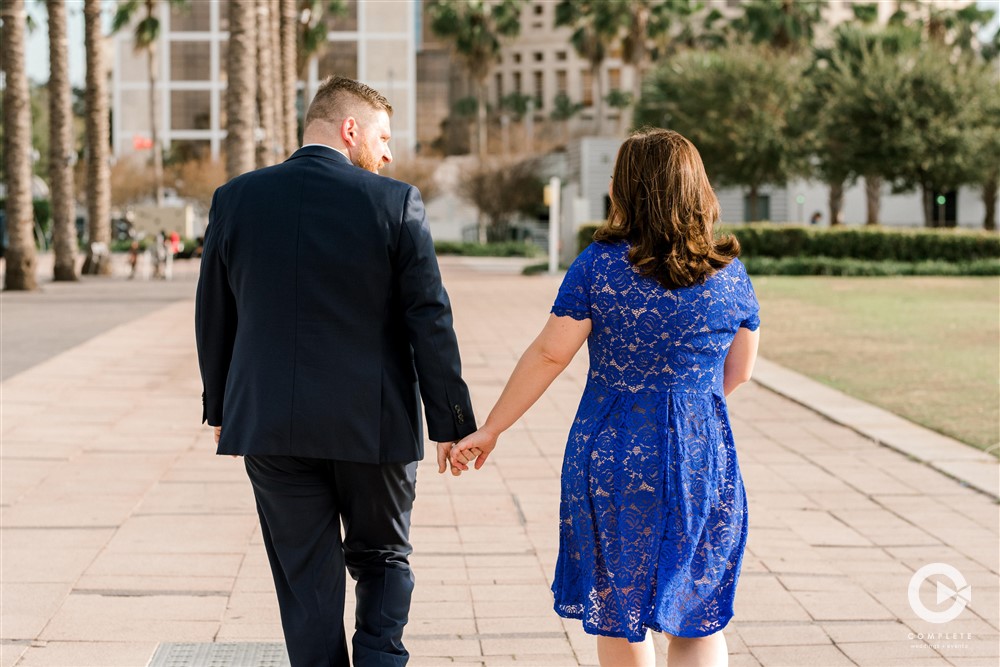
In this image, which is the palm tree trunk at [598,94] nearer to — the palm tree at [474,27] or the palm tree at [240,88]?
the palm tree at [474,27]

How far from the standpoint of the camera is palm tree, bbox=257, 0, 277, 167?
24.2m

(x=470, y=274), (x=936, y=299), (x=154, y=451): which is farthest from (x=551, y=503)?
(x=470, y=274)

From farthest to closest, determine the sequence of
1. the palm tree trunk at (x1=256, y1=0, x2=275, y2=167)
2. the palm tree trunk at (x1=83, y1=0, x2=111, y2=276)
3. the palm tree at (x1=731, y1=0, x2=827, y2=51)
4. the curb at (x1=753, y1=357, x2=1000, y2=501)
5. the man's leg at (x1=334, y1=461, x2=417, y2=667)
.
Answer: the palm tree at (x1=731, y1=0, x2=827, y2=51), the palm tree trunk at (x1=83, y1=0, x2=111, y2=276), the palm tree trunk at (x1=256, y1=0, x2=275, y2=167), the curb at (x1=753, y1=357, x2=1000, y2=501), the man's leg at (x1=334, y1=461, x2=417, y2=667)

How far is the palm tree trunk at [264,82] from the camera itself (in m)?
24.2

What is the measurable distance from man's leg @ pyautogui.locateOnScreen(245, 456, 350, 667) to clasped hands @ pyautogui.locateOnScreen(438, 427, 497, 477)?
1.05 ft

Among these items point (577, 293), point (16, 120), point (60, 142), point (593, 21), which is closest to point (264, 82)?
point (60, 142)

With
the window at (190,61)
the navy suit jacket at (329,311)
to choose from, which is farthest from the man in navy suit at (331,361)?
the window at (190,61)

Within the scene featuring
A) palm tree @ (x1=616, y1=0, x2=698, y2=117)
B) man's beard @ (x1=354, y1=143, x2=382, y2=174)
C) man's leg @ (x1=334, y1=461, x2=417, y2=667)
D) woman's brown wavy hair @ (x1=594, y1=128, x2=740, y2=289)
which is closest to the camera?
woman's brown wavy hair @ (x1=594, y1=128, x2=740, y2=289)

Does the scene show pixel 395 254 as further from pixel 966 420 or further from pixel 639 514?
pixel 966 420

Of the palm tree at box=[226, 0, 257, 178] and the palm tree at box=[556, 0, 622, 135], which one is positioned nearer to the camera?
the palm tree at box=[226, 0, 257, 178]

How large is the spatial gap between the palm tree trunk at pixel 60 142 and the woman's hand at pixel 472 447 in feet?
78.9

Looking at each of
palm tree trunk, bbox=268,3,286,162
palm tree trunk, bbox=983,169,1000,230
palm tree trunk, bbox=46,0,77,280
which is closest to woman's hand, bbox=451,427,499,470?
palm tree trunk, bbox=46,0,77,280

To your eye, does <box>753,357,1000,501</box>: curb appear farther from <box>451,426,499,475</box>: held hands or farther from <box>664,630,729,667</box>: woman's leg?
<box>451,426,499,475</box>: held hands

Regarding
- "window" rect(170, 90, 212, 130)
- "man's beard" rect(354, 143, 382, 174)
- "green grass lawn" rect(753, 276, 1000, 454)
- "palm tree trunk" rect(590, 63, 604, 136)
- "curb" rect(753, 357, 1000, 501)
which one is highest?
"window" rect(170, 90, 212, 130)
